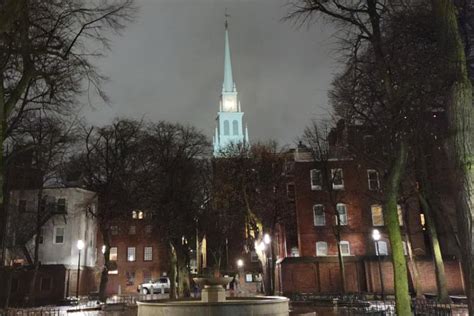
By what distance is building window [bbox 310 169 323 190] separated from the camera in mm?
48062

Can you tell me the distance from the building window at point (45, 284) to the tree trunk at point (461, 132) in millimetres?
45782

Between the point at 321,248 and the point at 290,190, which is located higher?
the point at 290,190

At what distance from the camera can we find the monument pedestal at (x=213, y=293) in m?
20.3

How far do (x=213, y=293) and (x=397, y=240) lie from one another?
28.6ft

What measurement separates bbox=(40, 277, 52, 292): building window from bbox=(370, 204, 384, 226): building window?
1345 inches

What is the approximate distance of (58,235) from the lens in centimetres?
5275

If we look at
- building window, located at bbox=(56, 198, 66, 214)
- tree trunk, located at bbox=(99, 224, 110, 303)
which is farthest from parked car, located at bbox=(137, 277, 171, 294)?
tree trunk, located at bbox=(99, 224, 110, 303)

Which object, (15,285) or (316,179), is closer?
(15,285)

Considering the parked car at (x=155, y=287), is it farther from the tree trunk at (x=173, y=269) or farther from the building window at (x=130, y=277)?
the tree trunk at (x=173, y=269)

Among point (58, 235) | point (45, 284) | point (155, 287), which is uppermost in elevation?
point (58, 235)

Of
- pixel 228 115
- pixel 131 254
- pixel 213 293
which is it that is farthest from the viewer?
pixel 228 115

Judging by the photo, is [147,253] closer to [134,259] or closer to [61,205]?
[134,259]

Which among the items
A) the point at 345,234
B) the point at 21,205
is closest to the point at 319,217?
the point at 345,234

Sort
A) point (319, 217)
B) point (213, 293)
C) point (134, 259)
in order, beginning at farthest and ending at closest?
point (134, 259) < point (319, 217) < point (213, 293)
